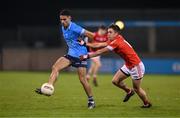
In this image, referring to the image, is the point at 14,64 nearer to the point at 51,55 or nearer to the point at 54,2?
the point at 51,55

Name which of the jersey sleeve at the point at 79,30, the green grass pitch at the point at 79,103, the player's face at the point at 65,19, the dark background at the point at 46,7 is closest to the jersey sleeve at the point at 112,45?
the jersey sleeve at the point at 79,30

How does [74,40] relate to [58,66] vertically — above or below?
above

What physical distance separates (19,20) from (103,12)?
9214 millimetres

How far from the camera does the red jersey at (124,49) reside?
1541 centimetres

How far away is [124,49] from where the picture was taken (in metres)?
15.6

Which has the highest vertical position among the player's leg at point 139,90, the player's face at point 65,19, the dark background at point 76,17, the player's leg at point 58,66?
the player's face at point 65,19

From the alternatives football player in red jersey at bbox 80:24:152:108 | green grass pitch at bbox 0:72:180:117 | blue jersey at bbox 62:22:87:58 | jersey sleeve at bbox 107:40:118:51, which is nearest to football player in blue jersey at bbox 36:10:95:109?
blue jersey at bbox 62:22:87:58

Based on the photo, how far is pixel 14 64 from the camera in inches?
1436

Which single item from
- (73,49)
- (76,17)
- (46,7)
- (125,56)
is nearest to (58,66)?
(73,49)

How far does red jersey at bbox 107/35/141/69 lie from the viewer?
50.6 feet

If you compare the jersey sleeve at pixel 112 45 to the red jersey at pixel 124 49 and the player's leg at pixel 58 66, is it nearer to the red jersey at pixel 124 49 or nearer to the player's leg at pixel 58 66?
the red jersey at pixel 124 49

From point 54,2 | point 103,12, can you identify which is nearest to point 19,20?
point 54,2

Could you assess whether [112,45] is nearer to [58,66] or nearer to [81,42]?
[81,42]

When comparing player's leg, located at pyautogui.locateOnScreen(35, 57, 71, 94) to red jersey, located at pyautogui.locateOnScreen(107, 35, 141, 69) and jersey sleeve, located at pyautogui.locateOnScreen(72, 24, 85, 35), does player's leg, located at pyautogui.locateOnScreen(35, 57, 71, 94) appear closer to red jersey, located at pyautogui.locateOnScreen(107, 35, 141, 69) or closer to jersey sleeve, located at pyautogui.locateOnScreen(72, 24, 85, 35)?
jersey sleeve, located at pyautogui.locateOnScreen(72, 24, 85, 35)
